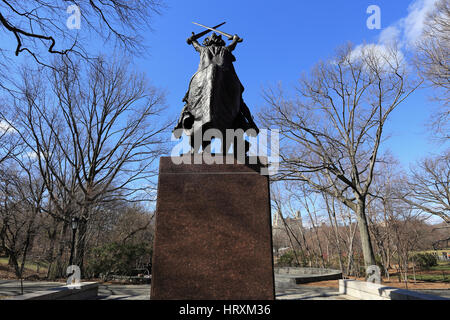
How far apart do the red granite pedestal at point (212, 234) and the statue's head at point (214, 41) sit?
2.48 meters

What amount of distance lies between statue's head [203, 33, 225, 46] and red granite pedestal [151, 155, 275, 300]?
248cm

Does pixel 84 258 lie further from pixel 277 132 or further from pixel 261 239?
pixel 261 239

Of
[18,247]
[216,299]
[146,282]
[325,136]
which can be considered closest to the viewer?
[216,299]

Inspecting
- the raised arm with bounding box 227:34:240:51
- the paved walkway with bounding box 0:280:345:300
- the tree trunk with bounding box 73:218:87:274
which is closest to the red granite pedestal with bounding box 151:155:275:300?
the raised arm with bounding box 227:34:240:51

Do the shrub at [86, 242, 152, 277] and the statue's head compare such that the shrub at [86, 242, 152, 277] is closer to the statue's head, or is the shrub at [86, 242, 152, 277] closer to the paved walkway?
the paved walkway

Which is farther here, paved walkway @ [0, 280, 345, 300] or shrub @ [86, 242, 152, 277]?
shrub @ [86, 242, 152, 277]

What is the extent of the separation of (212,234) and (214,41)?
3.53 meters

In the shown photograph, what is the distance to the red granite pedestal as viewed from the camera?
3.08 m

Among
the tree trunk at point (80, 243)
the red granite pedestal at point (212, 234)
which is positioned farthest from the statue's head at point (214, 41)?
the tree trunk at point (80, 243)

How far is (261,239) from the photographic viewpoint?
10.8 feet

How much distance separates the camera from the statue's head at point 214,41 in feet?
15.9

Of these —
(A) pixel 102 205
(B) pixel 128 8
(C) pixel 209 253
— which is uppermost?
(B) pixel 128 8

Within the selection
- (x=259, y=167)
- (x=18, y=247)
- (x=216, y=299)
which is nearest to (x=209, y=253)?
(x=216, y=299)
